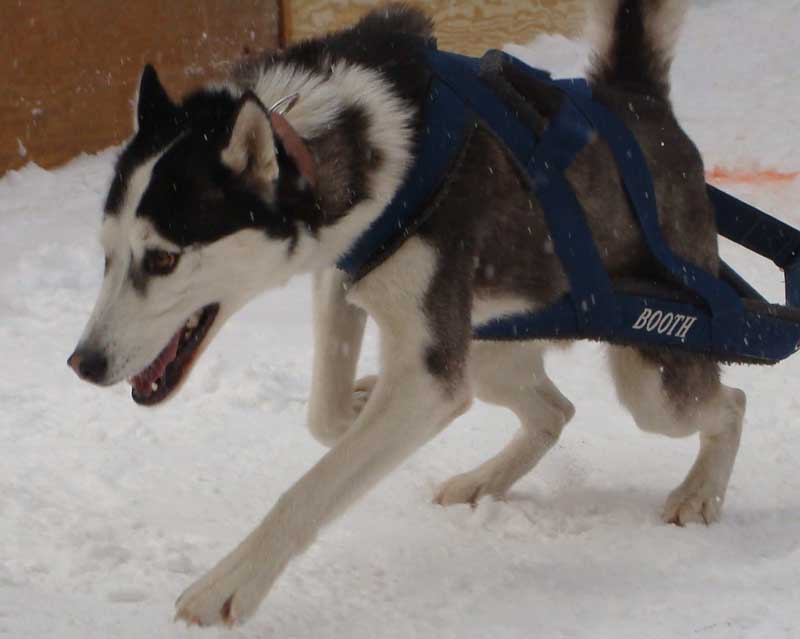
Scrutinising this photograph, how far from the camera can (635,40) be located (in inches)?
138

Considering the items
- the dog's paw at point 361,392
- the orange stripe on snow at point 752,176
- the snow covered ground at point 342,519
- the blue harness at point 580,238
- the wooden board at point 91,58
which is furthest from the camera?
the orange stripe on snow at point 752,176

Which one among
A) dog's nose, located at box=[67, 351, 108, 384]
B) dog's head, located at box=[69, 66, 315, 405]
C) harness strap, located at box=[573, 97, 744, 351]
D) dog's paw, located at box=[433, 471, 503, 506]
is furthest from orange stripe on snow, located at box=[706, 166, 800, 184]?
dog's nose, located at box=[67, 351, 108, 384]

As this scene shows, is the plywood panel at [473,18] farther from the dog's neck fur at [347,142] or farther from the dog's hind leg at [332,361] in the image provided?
the dog's neck fur at [347,142]

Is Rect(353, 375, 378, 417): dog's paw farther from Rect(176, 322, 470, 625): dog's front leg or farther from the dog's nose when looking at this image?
the dog's nose

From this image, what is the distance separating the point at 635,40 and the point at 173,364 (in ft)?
5.52

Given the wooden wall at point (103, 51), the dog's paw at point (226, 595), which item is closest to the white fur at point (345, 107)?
the dog's paw at point (226, 595)

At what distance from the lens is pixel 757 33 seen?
937cm

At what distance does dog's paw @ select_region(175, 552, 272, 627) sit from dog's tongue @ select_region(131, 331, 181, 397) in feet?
1.42

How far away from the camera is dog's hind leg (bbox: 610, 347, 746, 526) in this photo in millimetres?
3490

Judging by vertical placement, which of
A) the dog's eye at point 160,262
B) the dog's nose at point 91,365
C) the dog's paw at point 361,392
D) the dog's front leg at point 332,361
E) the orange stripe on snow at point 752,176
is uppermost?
the dog's eye at point 160,262

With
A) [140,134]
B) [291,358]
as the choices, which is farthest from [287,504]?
[291,358]

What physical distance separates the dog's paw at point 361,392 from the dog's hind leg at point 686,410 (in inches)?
28.8

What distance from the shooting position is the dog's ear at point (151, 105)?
9.23 feet

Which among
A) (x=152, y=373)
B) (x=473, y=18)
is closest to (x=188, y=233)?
(x=152, y=373)
